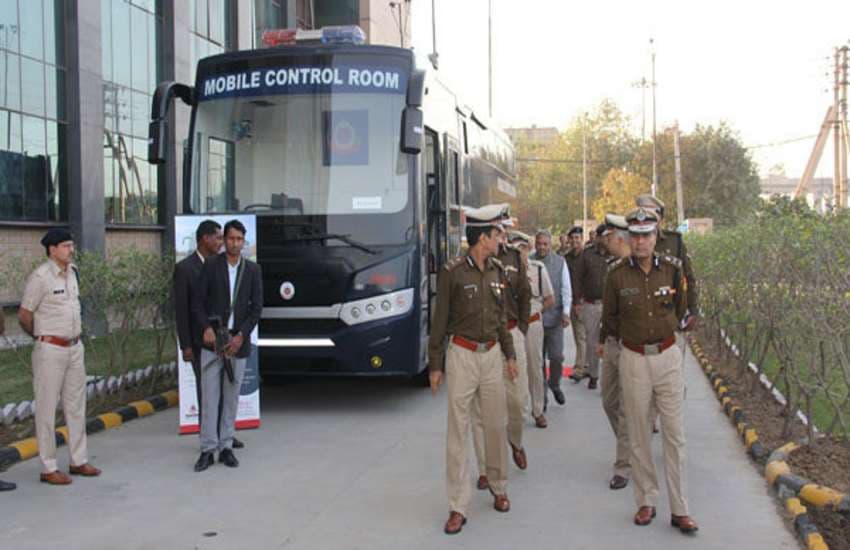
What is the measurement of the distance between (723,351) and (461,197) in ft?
17.6

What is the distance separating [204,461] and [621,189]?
53521 millimetres

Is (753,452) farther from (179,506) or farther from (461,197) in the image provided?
(461,197)

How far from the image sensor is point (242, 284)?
7.21 m

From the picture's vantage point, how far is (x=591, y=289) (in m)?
10.4

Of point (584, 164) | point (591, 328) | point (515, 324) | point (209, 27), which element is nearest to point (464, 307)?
point (515, 324)

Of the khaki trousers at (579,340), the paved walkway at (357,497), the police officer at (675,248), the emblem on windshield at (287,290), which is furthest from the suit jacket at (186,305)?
the khaki trousers at (579,340)

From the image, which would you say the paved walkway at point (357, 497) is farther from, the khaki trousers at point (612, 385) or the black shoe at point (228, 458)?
the khaki trousers at point (612, 385)

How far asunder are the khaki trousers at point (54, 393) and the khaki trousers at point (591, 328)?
591 centimetres

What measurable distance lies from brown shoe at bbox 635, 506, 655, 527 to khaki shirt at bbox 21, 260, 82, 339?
14.2 feet

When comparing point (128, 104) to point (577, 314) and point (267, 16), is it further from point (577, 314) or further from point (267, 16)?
point (577, 314)

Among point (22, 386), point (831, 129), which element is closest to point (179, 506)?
point (22, 386)

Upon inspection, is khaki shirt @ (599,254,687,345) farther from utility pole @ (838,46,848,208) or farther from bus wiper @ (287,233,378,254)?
utility pole @ (838,46,848,208)

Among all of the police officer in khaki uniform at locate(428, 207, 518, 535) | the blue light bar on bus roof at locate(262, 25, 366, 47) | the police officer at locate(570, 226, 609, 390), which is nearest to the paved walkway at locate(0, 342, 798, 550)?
the police officer in khaki uniform at locate(428, 207, 518, 535)

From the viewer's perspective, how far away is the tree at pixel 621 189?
57031 millimetres
